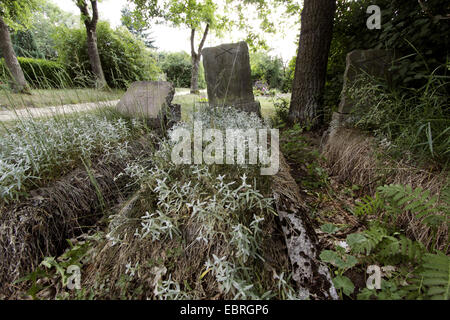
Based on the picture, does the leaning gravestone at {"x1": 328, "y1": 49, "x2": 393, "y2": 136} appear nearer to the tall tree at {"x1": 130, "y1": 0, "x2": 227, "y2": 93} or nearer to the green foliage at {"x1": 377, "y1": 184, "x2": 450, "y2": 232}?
the green foliage at {"x1": 377, "y1": 184, "x2": 450, "y2": 232}

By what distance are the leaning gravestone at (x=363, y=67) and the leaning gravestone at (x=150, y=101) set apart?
237 centimetres

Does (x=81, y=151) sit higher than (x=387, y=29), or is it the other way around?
(x=387, y=29)

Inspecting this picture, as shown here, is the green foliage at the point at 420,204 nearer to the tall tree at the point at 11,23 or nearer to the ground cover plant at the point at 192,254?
the ground cover plant at the point at 192,254

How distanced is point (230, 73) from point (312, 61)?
1.52 m

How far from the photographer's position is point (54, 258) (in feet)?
4.33

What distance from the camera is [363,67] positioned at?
2.44m

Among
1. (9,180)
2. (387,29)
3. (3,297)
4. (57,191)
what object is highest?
(387,29)

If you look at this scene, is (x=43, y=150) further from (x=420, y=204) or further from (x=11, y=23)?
(x=11, y=23)

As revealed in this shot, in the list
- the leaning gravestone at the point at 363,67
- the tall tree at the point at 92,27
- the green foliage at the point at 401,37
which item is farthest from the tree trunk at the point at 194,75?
the leaning gravestone at the point at 363,67

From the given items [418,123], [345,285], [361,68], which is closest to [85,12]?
[361,68]

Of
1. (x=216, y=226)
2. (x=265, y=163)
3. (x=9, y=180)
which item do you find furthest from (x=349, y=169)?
(x=9, y=180)

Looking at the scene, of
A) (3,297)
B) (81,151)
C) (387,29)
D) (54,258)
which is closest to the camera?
(3,297)
